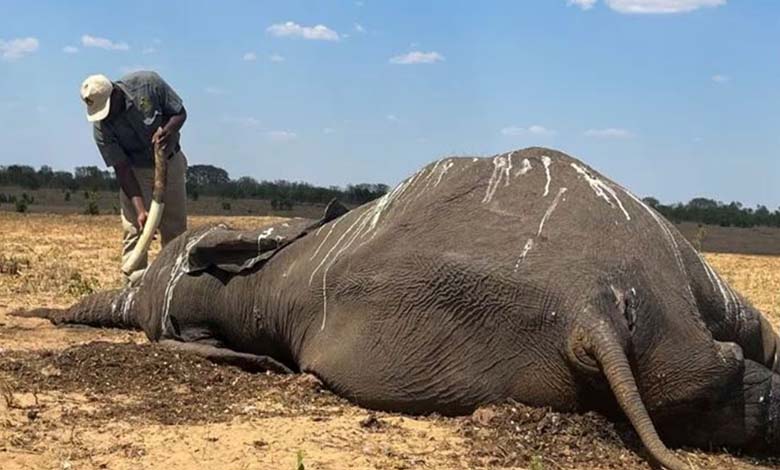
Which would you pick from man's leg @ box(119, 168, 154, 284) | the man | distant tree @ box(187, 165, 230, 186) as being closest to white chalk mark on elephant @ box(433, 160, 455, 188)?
the man

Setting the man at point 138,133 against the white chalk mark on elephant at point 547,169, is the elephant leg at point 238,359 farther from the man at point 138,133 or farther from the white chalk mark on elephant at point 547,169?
Answer: the man at point 138,133

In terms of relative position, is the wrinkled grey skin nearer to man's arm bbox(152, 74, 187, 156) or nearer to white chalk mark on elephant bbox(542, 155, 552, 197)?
white chalk mark on elephant bbox(542, 155, 552, 197)

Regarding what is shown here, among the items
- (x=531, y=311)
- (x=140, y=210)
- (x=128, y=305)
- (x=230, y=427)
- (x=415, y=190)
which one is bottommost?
(x=230, y=427)

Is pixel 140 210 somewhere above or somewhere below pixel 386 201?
below

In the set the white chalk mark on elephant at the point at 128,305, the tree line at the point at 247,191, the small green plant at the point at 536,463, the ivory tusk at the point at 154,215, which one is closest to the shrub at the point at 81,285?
the ivory tusk at the point at 154,215

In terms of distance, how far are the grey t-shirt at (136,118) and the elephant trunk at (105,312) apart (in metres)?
1.14

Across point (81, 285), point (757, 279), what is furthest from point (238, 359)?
point (757, 279)

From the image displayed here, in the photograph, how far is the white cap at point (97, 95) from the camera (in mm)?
7797

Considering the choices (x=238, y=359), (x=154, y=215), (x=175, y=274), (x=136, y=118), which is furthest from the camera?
(x=136, y=118)

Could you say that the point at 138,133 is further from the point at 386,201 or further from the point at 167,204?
the point at 386,201

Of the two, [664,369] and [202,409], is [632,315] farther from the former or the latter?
[202,409]

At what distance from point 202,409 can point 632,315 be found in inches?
73.5

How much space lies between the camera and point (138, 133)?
26.6 ft

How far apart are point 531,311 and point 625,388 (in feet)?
1.82
